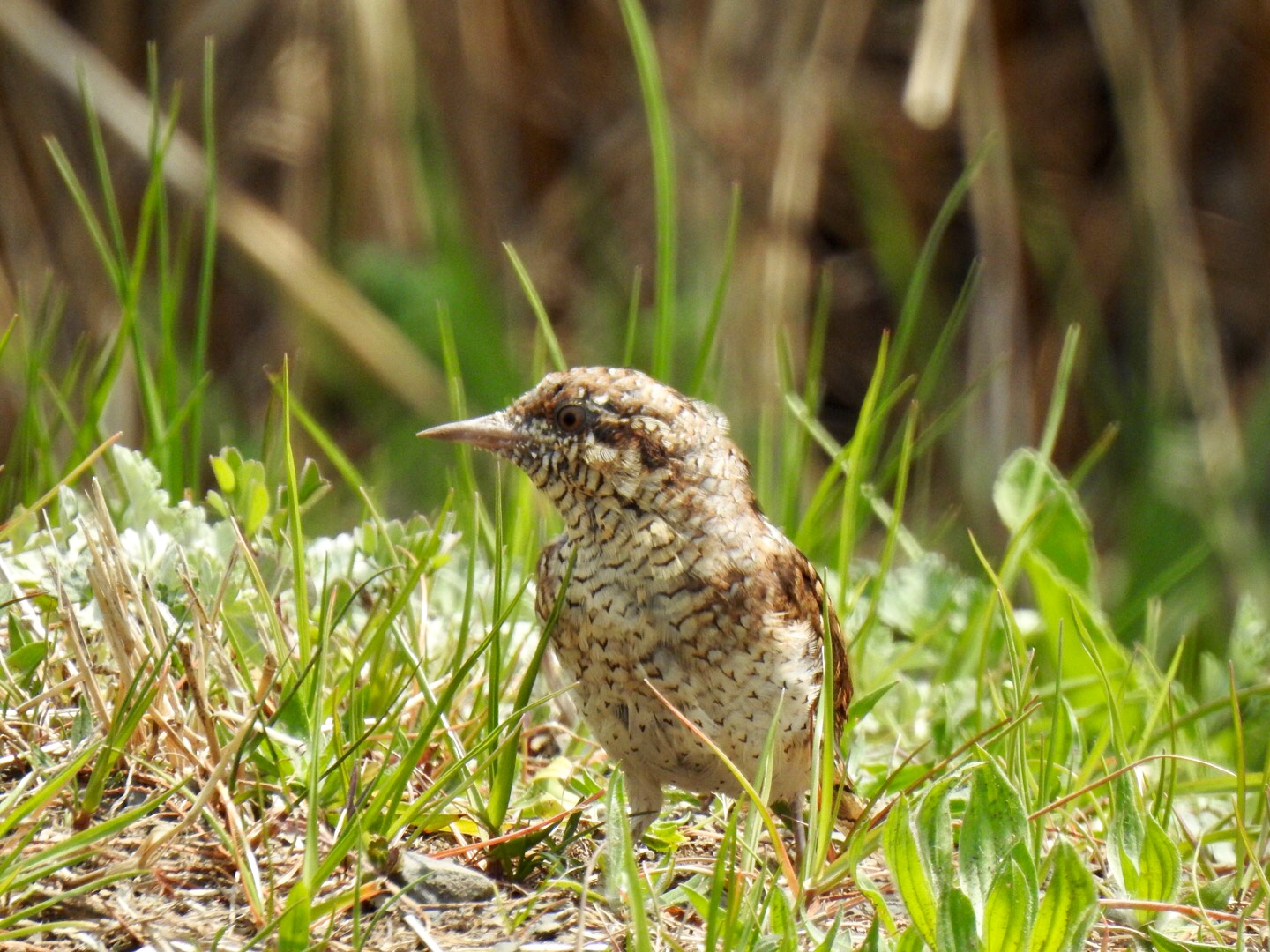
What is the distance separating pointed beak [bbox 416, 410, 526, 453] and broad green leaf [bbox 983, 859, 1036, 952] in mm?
1297

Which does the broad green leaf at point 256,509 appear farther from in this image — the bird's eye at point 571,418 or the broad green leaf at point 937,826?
the broad green leaf at point 937,826

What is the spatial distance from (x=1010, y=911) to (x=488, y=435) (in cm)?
138

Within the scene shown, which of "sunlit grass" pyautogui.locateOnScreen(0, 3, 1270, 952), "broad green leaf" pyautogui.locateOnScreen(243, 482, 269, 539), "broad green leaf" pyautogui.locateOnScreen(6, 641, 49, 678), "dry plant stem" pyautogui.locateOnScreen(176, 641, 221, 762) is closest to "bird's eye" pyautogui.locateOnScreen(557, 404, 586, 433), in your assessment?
"sunlit grass" pyautogui.locateOnScreen(0, 3, 1270, 952)

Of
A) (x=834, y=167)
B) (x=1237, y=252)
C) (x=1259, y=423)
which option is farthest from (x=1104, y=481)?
(x=834, y=167)

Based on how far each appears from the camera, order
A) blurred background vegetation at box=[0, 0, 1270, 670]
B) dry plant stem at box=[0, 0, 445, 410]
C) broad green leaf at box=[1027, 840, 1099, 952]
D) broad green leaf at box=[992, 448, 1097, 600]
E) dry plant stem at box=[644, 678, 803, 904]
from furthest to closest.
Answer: blurred background vegetation at box=[0, 0, 1270, 670], dry plant stem at box=[0, 0, 445, 410], broad green leaf at box=[992, 448, 1097, 600], dry plant stem at box=[644, 678, 803, 904], broad green leaf at box=[1027, 840, 1099, 952]

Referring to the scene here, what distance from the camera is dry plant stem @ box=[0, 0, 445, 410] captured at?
235 inches

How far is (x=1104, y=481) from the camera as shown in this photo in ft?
24.0

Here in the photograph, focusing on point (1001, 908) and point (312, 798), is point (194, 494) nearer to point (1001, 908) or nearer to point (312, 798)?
point (312, 798)

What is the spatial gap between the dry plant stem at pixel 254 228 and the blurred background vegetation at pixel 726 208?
0.7 inches

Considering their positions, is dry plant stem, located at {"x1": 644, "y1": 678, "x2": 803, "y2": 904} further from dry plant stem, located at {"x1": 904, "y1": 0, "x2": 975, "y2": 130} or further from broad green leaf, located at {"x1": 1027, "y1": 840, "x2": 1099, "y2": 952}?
dry plant stem, located at {"x1": 904, "y1": 0, "x2": 975, "y2": 130}

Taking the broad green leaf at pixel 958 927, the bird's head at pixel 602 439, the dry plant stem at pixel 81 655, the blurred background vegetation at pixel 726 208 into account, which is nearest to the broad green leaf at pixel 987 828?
the broad green leaf at pixel 958 927

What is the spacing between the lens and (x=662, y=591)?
→ 2.80 metres

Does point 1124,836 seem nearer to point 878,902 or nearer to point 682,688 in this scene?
point 878,902

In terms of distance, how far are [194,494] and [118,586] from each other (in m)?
0.89
